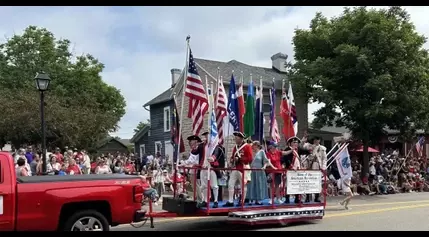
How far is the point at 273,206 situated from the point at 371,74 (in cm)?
1387

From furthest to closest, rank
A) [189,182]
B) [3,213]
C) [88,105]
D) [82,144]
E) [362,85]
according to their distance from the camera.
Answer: [88,105]
[82,144]
[362,85]
[189,182]
[3,213]

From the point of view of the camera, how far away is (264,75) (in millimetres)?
35031

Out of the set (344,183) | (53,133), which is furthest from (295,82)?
(53,133)

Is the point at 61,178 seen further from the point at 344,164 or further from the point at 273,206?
the point at 344,164

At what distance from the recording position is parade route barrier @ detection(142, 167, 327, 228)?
9914 millimetres

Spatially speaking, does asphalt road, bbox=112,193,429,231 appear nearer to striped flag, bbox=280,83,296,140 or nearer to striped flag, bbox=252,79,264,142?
striped flag, bbox=252,79,264,142

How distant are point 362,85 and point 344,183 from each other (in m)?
8.80

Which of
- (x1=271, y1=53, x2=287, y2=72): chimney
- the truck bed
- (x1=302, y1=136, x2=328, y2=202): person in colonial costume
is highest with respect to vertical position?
(x1=271, y1=53, x2=287, y2=72): chimney

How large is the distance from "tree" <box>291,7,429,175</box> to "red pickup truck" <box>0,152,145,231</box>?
16073mm

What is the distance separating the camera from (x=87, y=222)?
8.33 metres

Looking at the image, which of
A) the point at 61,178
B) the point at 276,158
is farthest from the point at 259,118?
the point at 61,178

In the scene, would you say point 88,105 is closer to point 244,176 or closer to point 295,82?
point 295,82

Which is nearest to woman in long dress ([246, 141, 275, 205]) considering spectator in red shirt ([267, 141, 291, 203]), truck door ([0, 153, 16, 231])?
spectator in red shirt ([267, 141, 291, 203])

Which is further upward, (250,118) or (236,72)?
(236,72)
